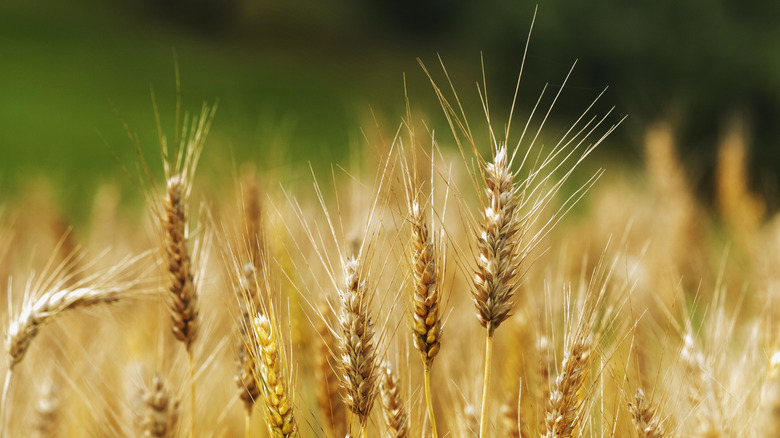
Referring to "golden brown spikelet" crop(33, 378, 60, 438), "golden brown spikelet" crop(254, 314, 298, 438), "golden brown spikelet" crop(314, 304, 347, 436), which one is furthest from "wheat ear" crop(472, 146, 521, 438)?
"golden brown spikelet" crop(33, 378, 60, 438)

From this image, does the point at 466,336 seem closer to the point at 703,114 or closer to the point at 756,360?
the point at 756,360

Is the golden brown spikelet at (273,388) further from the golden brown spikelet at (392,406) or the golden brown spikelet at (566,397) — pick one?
the golden brown spikelet at (566,397)

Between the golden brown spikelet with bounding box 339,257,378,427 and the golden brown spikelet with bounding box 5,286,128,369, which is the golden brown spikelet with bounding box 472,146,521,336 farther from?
the golden brown spikelet with bounding box 5,286,128,369

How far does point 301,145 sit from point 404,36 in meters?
7.01

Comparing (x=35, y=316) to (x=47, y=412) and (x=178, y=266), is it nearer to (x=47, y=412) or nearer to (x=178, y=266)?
(x=178, y=266)

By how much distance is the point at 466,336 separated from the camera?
172 cm

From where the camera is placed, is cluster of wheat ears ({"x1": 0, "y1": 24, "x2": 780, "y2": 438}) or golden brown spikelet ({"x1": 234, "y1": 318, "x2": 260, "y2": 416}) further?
golden brown spikelet ({"x1": 234, "y1": 318, "x2": 260, "y2": 416})

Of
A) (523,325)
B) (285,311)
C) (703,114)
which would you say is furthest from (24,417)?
(703,114)

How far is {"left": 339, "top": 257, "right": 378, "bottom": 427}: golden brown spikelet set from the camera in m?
0.94

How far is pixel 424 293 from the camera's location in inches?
36.8

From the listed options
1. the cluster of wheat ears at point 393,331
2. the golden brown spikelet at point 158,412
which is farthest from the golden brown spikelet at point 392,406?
the golden brown spikelet at point 158,412

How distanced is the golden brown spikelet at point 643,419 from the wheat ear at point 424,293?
0.28 meters

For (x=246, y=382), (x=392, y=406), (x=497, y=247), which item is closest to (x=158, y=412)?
(x=246, y=382)

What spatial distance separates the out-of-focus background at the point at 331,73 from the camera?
812cm
